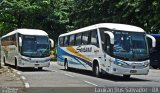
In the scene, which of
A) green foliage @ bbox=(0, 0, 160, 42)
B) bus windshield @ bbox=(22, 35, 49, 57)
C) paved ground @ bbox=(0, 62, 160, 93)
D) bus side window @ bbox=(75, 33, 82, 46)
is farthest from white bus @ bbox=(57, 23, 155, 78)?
green foliage @ bbox=(0, 0, 160, 42)

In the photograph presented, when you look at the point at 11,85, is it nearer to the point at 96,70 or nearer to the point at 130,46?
the point at 130,46

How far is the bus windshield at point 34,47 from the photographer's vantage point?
31.2 m

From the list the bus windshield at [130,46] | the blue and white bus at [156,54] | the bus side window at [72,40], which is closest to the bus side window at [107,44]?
the bus windshield at [130,46]

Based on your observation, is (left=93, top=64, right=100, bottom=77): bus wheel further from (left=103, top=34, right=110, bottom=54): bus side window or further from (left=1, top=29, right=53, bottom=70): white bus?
(left=1, top=29, right=53, bottom=70): white bus

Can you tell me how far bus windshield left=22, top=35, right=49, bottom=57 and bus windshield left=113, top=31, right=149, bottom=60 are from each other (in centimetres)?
980

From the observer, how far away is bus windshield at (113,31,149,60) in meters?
22.2

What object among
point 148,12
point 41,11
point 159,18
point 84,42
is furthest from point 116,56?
point 41,11

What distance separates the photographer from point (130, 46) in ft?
73.7

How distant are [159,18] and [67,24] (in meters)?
24.1

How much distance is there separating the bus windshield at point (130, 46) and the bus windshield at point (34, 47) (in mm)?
9804

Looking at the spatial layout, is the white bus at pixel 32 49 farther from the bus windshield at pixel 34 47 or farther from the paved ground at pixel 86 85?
the paved ground at pixel 86 85

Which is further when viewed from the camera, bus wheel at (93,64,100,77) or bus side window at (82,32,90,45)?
bus side window at (82,32,90,45)

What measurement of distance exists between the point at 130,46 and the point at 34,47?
34.5ft

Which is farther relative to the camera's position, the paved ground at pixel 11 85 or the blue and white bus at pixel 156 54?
the blue and white bus at pixel 156 54
